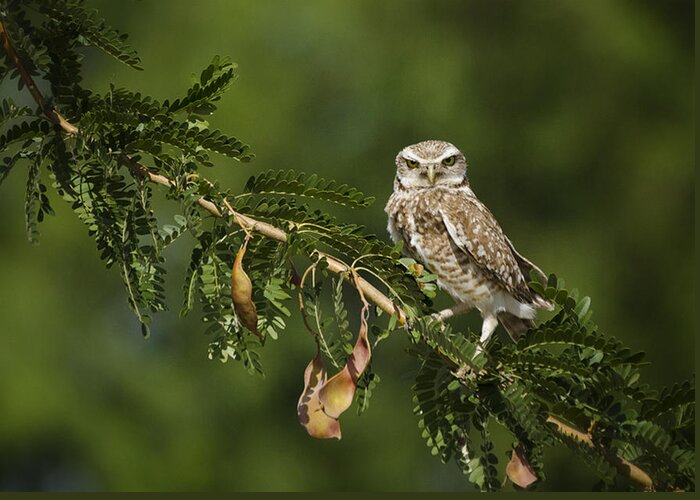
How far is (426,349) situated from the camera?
139 centimetres

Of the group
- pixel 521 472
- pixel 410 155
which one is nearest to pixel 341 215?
pixel 410 155

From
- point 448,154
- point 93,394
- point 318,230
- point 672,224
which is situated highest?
point 318,230

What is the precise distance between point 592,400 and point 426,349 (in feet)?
0.77

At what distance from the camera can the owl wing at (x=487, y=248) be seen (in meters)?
2.27

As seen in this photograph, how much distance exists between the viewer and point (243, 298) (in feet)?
3.97

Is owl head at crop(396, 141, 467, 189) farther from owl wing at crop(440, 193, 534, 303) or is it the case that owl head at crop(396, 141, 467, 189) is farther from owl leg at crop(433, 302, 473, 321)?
owl leg at crop(433, 302, 473, 321)

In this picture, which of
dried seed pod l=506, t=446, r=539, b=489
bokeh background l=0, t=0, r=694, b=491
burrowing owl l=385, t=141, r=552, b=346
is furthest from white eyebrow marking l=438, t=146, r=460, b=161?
bokeh background l=0, t=0, r=694, b=491

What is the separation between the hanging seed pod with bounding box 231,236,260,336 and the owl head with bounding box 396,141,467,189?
4.48 ft

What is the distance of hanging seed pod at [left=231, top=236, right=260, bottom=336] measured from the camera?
1.21 metres

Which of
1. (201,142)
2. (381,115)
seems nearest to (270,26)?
(381,115)

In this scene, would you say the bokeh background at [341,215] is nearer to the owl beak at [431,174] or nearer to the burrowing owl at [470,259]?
the owl beak at [431,174]

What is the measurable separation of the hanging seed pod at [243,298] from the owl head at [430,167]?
137cm

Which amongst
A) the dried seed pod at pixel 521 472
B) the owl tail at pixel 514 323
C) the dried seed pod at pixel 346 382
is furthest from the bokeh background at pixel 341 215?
the dried seed pod at pixel 346 382

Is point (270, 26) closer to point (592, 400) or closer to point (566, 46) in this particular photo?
point (566, 46)
